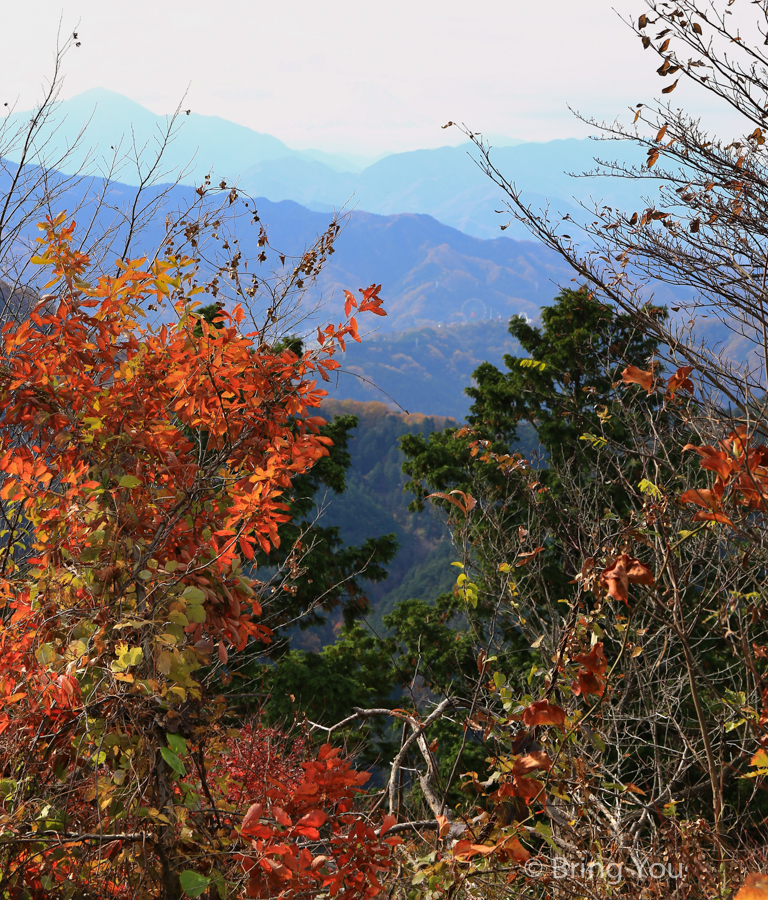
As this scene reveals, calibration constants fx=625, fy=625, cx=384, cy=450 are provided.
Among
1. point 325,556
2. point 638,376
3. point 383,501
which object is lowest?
point 383,501

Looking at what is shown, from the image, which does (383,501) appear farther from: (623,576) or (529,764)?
(623,576)

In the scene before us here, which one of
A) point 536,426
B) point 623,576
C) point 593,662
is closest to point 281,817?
point 593,662

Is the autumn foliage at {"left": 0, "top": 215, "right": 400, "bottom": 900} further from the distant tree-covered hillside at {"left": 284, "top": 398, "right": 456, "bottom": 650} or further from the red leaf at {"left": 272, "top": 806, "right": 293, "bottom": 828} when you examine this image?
the distant tree-covered hillside at {"left": 284, "top": 398, "right": 456, "bottom": 650}

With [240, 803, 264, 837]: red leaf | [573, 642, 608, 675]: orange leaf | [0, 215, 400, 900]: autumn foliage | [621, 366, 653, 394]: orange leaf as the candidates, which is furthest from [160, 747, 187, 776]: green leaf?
[621, 366, 653, 394]: orange leaf

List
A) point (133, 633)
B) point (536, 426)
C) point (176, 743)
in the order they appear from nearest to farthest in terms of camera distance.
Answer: point (176, 743) < point (133, 633) < point (536, 426)

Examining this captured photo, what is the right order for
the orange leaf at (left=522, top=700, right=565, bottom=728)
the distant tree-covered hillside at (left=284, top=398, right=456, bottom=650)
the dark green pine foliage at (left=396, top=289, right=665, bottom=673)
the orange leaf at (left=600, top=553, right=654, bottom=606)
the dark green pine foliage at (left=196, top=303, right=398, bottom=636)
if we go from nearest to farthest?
the orange leaf at (left=600, top=553, right=654, bottom=606) → the orange leaf at (left=522, top=700, right=565, bottom=728) → the dark green pine foliage at (left=196, top=303, right=398, bottom=636) → the dark green pine foliage at (left=396, top=289, right=665, bottom=673) → the distant tree-covered hillside at (left=284, top=398, right=456, bottom=650)

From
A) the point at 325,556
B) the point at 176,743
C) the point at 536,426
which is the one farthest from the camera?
the point at 536,426

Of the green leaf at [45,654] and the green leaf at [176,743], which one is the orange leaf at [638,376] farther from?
the green leaf at [45,654]

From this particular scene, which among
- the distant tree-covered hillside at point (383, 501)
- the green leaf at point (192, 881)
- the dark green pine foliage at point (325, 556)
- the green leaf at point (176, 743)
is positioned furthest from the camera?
the distant tree-covered hillside at point (383, 501)

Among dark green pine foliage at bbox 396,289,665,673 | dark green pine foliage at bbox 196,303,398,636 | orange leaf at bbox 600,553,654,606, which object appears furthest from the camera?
dark green pine foliage at bbox 396,289,665,673

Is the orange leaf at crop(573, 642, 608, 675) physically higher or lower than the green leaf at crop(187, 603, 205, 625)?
higher

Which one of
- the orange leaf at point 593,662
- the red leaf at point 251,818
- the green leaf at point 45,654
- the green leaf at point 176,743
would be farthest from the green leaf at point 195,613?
the orange leaf at point 593,662

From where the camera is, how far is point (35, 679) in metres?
2.09

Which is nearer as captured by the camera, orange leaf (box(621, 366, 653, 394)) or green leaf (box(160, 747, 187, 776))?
A: green leaf (box(160, 747, 187, 776))
